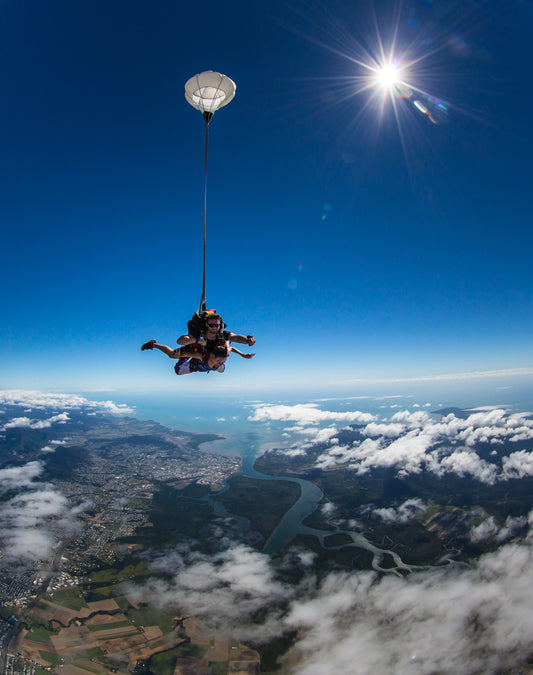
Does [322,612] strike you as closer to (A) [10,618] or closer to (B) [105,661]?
(B) [105,661]

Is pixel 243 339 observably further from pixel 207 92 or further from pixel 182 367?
pixel 207 92

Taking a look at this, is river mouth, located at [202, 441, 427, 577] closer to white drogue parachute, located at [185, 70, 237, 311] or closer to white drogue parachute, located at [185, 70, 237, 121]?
white drogue parachute, located at [185, 70, 237, 311]

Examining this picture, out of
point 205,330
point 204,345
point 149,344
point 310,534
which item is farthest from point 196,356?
point 310,534

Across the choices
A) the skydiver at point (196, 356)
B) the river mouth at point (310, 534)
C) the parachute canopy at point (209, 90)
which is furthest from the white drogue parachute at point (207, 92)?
the river mouth at point (310, 534)

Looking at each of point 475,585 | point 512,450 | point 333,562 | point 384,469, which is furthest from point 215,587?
point 512,450

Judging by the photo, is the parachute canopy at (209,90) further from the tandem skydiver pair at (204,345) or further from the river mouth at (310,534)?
the river mouth at (310,534)

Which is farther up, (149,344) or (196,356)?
(149,344)
